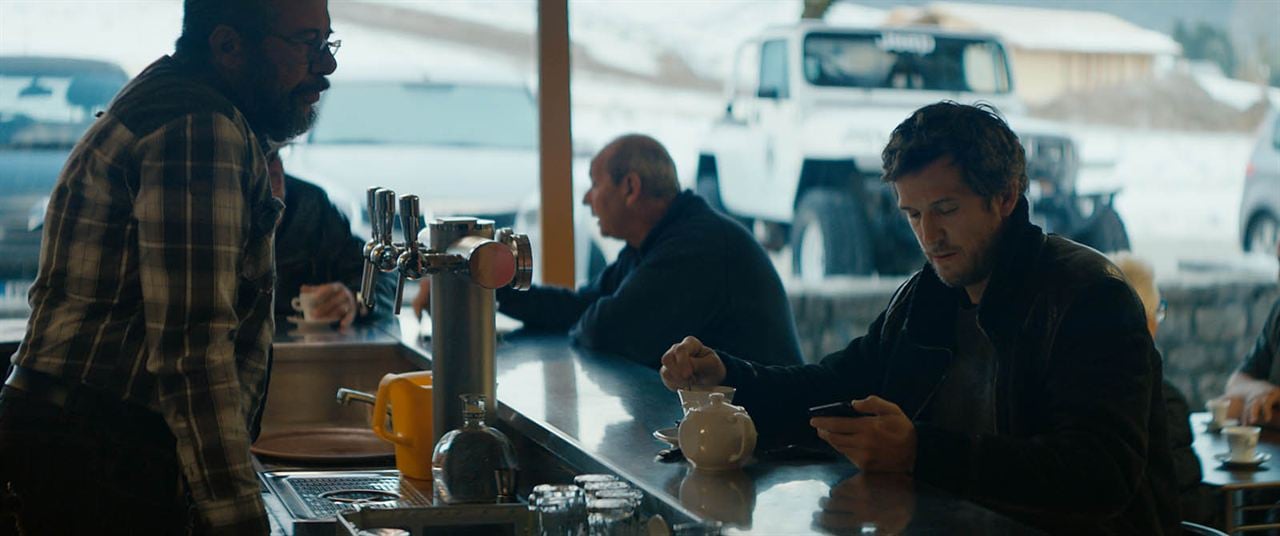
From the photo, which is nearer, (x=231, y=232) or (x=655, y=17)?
(x=231, y=232)

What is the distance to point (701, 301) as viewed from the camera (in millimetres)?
3830

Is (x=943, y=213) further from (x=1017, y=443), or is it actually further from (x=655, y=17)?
(x=655, y=17)

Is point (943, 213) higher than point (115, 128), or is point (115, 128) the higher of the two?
point (115, 128)

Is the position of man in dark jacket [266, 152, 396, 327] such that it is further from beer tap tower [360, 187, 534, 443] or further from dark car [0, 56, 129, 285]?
beer tap tower [360, 187, 534, 443]

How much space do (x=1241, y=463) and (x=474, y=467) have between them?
6.24ft

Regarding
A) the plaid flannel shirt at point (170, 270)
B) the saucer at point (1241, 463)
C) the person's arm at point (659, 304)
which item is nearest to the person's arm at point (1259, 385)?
the saucer at point (1241, 463)

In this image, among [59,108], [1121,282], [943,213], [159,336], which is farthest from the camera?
[59,108]

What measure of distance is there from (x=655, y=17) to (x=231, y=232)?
152 inches

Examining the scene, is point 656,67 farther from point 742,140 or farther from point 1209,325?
point 1209,325

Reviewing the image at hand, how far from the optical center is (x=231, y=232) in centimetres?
192

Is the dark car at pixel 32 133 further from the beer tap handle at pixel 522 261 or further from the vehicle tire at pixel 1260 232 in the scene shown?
the vehicle tire at pixel 1260 232

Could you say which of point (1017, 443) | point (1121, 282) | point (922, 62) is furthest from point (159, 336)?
point (922, 62)

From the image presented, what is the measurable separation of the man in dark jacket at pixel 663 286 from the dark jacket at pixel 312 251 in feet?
1.51

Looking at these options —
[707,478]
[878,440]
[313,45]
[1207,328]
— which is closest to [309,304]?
[313,45]
